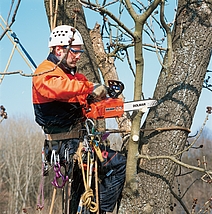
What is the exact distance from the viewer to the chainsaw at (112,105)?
2762 millimetres

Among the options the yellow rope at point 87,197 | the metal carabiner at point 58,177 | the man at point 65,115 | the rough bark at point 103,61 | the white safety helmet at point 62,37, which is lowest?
the yellow rope at point 87,197

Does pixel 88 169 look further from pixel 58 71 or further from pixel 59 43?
pixel 59 43

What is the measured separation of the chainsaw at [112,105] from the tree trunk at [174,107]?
0.14 m

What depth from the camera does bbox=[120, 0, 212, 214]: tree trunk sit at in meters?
2.74

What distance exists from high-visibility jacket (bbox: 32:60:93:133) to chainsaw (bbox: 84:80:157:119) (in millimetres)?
84

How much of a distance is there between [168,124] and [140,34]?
2.12 ft

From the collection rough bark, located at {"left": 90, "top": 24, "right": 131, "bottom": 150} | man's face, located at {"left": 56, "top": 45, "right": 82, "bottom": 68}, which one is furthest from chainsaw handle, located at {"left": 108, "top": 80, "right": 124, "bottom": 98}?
rough bark, located at {"left": 90, "top": 24, "right": 131, "bottom": 150}

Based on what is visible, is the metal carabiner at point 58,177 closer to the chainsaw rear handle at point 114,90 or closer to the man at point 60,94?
the man at point 60,94

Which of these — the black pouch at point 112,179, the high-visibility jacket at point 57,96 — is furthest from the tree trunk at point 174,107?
the high-visibility jacket at point 57,96

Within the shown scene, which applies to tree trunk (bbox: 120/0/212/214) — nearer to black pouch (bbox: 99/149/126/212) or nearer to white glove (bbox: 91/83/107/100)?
black pouch (bbox: 99/149/126/212)

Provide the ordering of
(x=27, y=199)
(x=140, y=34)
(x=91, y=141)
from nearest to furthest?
(x=140, y=34) < (x=91, y=141) < (x=27, y=199)

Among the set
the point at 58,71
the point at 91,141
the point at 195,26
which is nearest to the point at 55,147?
the point at 91,141

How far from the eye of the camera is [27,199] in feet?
96.4

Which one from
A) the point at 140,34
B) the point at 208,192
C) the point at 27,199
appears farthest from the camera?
the point at 27,199
